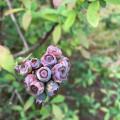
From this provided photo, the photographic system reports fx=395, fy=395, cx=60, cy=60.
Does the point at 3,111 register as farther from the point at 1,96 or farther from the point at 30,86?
the point at 30,86

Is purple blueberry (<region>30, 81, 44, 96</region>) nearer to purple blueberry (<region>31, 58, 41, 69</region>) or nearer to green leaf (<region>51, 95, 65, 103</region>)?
purple blueberry (<region>31, 58, 41, 69</region>)

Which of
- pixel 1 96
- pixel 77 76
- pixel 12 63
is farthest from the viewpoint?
pixel 77 76

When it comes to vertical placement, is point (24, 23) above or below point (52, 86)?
above

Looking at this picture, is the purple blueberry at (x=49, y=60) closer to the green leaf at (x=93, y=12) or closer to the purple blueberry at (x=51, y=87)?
the purple blueberry at (x=51, y=87)

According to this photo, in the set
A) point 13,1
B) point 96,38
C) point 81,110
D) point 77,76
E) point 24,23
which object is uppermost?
point 13,1

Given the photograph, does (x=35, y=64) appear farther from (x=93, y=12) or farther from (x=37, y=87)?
(x=93, y=12)

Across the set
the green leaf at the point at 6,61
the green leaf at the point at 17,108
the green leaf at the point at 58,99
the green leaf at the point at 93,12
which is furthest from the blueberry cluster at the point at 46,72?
the green leaf at the point at 17,108

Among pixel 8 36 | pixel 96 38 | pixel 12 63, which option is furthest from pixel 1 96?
pixel 12 63
